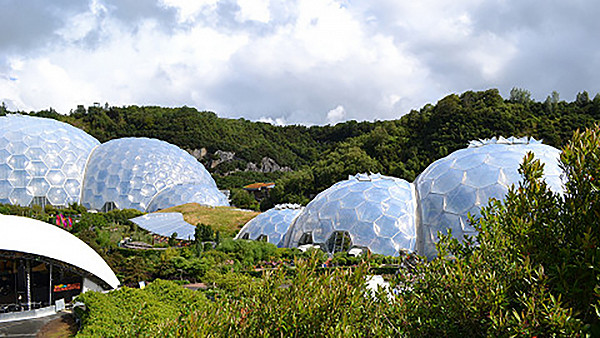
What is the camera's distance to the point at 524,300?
10.6 ft

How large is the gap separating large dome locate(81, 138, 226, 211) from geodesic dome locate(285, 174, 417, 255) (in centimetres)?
2400

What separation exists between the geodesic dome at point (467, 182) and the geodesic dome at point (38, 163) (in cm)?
3539

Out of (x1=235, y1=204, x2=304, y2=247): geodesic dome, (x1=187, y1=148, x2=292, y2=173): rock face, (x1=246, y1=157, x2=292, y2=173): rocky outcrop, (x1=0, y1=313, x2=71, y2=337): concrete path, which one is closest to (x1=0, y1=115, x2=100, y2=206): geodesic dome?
(x1=235, y1=204, x2=304, y2=247): geodesic dome

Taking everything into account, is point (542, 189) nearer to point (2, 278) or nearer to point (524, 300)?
point (524, 300)

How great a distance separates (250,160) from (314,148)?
22491 mm

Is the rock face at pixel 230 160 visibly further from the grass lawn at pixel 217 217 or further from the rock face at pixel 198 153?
the grass lawn at pixel 217 217

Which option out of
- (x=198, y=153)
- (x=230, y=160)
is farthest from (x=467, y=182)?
(x=230, y=160)

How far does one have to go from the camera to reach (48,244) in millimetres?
14438

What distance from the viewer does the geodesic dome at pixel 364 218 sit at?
21.1 metres

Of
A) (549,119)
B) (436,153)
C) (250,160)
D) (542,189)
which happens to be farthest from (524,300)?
(250,160)

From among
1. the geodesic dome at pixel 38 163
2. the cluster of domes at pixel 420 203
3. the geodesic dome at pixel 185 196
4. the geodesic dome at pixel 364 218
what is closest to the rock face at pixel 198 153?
the geodesic dome at pixel 185 196

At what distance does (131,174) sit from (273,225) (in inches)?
882

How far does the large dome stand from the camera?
42.4 metres

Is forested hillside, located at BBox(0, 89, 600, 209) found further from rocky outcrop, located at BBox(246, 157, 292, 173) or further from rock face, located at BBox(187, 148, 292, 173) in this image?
rocky outcrop, located at BBox(246, 157, 292, 173)
